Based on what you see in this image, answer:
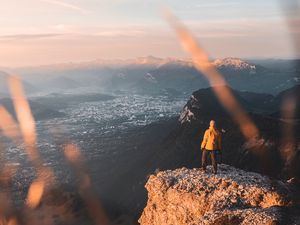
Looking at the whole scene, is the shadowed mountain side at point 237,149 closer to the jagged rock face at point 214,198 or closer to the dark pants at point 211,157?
the jagged rock face at point 214,198

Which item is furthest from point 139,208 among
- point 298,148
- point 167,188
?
point 167,188

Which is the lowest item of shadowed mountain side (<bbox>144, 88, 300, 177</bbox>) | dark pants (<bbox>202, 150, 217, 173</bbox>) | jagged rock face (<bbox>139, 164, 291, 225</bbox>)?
shadowed mountain side (<bbox>144, 88, 300, 177</bbox>)

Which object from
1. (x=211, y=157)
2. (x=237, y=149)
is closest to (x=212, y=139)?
(x=211, y=157)

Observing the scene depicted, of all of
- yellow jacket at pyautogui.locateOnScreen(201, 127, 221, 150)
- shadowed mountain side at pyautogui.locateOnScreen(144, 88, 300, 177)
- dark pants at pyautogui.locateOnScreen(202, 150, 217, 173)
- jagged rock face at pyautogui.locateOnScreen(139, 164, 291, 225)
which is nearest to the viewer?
jagged rock face at pyautogui.locateOnScreen(139, 164, 291, 225)

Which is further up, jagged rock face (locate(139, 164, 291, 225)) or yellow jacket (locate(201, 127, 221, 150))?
yellow jacket (locate(201, 127, 221, 150))

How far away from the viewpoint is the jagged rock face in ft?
135

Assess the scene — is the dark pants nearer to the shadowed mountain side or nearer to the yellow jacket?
the yellow jacket

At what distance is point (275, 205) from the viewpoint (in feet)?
139

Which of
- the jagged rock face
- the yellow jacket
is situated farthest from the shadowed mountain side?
the yellow jacket

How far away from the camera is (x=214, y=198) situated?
47125 mm

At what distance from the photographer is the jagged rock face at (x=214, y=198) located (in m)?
41.1

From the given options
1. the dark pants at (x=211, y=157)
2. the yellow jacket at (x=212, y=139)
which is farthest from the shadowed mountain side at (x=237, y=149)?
the yellow jacket at (x=212, y=139)

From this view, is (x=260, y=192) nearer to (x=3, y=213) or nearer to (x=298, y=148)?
(x=298, y=148)

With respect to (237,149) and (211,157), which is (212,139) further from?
(237,149)
